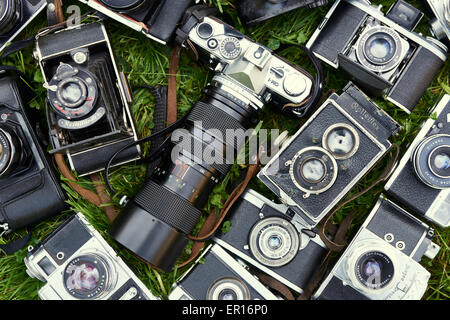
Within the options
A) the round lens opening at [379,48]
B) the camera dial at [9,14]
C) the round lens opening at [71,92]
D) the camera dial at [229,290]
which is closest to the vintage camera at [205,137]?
the camera dial at [229,290]

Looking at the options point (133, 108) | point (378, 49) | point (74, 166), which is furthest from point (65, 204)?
point (378, 49)

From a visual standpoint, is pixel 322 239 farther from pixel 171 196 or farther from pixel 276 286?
pixel 171 196

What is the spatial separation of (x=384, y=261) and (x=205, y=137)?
1.01 m

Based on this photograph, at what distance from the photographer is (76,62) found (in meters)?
2.21

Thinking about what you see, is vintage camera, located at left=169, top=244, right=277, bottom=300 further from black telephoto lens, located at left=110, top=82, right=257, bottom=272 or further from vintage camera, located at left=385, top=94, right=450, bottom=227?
vintage camera, located at left=385, top=94, right=450, bottom=227

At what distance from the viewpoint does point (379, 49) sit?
2.35m

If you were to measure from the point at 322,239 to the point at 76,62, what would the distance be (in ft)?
4.81

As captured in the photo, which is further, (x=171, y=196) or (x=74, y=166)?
(x=74, y=166)

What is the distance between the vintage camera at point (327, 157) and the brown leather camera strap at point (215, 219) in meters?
0.26

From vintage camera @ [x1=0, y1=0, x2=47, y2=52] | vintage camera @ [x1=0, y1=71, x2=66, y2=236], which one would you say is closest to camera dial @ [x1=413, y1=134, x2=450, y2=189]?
vintage camera @ [x1=0, y1=71, x2=66, y2=236]

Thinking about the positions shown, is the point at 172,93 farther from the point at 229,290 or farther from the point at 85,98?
the point at 229,290

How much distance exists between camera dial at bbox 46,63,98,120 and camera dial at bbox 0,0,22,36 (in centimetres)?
48

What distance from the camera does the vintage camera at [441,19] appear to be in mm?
2311

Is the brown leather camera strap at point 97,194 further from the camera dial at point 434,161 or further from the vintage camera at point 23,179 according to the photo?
the camera dial at point 434,161
